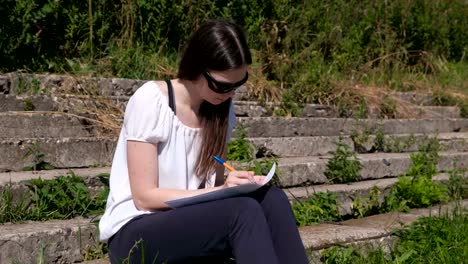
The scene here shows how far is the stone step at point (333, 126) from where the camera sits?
19.1ft

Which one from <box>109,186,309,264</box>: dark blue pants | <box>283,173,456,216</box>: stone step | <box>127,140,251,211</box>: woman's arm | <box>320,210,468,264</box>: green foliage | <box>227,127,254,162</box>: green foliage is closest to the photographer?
<box>109,186,309,264</box>: dark blue pants

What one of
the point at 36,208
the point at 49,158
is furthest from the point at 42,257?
the point at 49,158

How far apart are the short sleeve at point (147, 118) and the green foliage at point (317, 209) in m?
1.57

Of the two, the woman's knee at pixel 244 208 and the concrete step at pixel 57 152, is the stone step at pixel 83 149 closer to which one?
the concrete step at pixel 57 152

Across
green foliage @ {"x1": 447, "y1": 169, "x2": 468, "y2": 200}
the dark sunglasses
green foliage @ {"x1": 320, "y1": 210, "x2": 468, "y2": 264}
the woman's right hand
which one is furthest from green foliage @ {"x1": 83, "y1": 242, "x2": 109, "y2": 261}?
green foliage @ {"x1": 447, "y1": 169, "x2": 468, "y2": 200}

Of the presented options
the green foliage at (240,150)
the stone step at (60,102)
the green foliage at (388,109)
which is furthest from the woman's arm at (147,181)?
the green foliage at (388,109)

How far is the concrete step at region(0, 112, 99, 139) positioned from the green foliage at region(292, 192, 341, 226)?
55.3 inches

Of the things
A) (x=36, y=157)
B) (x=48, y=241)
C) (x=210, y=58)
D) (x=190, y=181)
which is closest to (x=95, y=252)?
(x=48, y=241)

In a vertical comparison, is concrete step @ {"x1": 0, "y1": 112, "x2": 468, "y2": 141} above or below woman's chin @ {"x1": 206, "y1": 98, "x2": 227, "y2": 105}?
below

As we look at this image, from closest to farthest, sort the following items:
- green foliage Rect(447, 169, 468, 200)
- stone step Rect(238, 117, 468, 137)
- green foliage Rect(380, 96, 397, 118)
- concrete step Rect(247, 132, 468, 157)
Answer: concrete step Rect(247, 132, 468, 157), green foliage Rect(447, 169, 468, 200), stone step Rect(238, 117, 468, 137), green foliage Rect(380, 96, 397, 118)

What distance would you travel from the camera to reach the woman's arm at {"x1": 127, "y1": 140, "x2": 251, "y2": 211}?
308cm

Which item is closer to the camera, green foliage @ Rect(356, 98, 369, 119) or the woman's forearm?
the woman's forearm

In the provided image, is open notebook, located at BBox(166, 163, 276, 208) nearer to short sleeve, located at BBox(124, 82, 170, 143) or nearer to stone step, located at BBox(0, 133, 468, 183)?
short sleeve, located at BBox(124, 82, 170, 143)

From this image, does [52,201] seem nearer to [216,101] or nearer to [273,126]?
[216,101]
